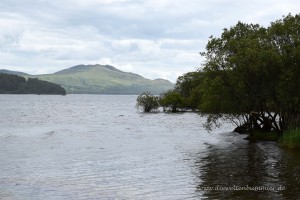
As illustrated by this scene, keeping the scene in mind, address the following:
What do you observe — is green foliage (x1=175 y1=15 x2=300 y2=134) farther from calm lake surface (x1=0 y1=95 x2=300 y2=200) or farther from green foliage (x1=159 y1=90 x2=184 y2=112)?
green foliage (x1=159 y1=90 x2=184 y2=112)

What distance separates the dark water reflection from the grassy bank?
114 centimetres

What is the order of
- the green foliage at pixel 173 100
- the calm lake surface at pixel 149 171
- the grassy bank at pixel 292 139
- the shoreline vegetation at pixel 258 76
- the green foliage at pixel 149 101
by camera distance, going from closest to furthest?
the calm lake surface at pixel 149 171 < the grassy bank at pixel 292 139 < the shoreline vegetation at pixel 258 76 < the green foliage at pixel 173 100 < the green foliage at pixel 149 101

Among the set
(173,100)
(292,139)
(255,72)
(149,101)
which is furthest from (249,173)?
(149,101)

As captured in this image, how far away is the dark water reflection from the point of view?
20391 millimetres

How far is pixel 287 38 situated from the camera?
40.0 meters

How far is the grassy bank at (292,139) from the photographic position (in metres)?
37.9

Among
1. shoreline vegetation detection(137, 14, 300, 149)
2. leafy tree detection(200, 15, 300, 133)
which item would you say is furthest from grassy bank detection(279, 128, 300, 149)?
leafy tree detection(200, 15, 300, 133)

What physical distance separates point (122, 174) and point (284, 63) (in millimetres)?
20991

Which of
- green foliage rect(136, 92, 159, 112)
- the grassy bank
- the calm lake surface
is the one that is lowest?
the calm lake surface

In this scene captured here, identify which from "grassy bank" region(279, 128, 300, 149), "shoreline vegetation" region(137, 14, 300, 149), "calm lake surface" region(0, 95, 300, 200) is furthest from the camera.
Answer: "shoreline vegetation" region(137, 14, 300, 149)

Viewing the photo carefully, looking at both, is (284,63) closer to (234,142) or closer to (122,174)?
(234,142)

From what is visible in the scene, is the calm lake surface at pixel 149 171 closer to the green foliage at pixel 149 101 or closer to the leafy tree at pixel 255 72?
the leafy tree at pixel 255 72

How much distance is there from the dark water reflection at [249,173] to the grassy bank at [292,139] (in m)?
1.14

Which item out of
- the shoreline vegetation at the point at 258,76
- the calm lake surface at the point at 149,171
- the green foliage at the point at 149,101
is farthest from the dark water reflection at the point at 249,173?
the green foliage at the point at 149,101
